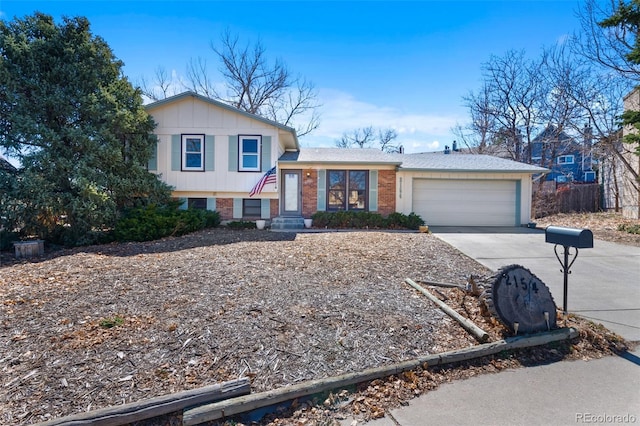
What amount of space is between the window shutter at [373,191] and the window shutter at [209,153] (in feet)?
20.8

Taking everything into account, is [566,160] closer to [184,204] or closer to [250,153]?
[250,153]

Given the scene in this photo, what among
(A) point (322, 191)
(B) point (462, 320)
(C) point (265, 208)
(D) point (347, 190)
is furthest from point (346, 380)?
(D) point (347, 190)

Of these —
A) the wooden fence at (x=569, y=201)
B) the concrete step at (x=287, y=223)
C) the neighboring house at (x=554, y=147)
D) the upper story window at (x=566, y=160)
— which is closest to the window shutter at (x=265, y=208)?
the concrete step at (x=287, y=223)

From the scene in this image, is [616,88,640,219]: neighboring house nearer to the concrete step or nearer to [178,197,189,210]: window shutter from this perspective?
the concrete step

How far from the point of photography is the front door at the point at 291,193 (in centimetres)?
1406

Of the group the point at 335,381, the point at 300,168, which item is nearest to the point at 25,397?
the point at 335,381

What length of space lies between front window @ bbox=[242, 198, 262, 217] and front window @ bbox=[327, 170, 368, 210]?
Result: 284 centimetres

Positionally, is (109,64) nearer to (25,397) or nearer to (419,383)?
(25,397)

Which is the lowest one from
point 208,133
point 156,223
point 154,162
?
point 156,223

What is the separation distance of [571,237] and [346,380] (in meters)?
3.35

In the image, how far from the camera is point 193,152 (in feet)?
43.2

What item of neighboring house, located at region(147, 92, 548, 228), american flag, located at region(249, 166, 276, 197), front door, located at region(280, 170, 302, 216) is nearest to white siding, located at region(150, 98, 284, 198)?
neighboring house, located at region(147, 92, 548, 228)

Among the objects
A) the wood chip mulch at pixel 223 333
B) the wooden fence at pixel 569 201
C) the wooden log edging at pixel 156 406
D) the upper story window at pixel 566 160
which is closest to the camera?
the wooden log edging at pixel 156 406

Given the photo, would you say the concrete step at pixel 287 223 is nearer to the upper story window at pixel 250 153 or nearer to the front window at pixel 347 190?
the front window at pixel 347 190
